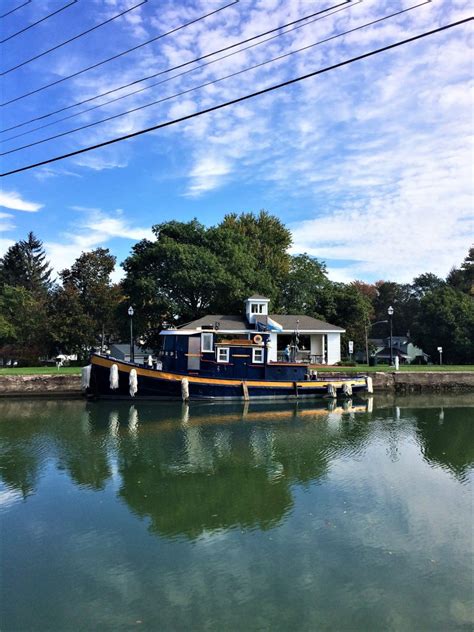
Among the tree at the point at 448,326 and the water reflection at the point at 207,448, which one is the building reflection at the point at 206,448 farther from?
the tree at the point at 448,326

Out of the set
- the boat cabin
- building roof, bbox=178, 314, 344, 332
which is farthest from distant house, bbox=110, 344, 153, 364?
the boat cabin

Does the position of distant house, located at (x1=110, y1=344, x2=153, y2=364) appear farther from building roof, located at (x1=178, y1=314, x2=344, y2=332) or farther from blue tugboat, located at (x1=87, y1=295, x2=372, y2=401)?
blue tugboat, located at (x1=87, y1=295, x2=372, y2=401)

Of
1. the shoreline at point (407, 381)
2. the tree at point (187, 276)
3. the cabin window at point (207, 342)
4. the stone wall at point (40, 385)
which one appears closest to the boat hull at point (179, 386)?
the cabin window at point (207, 342)

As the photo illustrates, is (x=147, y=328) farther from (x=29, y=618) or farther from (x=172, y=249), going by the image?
(x=29, y=618)

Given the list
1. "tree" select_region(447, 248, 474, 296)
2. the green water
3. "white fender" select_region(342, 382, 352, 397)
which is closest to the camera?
the green water

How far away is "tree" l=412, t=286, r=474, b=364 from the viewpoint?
4053cm

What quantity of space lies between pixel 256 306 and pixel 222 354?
40.0 feet

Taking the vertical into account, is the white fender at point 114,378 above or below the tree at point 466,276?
below

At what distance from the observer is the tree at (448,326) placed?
40.5 metres

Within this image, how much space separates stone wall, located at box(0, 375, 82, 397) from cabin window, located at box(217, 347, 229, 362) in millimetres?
8100

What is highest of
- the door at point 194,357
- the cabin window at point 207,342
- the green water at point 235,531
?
the cabin window at point 207,342

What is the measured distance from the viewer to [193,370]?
23.5 metres

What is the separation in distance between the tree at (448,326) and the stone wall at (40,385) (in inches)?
1262

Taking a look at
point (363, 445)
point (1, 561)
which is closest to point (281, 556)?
point (1, 561)
